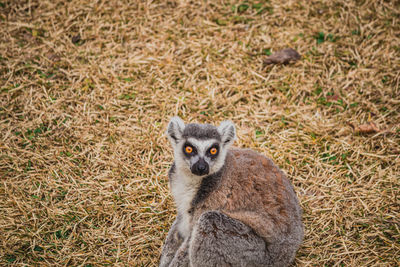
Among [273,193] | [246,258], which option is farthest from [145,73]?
[246,258]

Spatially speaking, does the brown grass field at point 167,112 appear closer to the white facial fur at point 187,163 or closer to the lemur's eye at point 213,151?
the white facial fur at point 187,163

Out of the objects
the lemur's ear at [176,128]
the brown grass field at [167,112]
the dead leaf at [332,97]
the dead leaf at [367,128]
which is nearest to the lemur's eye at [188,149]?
the lemur's ear at [176,128]

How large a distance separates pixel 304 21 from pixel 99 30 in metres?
4.39

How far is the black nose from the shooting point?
11.1ft

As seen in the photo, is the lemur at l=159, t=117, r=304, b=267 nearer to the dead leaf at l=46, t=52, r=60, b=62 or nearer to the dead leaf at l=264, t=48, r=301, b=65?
the dead leaf at l=264, t=48, r=301, b=65

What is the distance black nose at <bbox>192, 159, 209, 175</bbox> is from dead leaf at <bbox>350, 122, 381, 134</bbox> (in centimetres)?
317

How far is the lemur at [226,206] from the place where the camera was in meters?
3.26

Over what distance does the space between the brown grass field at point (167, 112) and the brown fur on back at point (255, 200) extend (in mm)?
883

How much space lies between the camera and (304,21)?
6.69 m

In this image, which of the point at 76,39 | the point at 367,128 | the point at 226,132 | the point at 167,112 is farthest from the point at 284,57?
the point at 76,39

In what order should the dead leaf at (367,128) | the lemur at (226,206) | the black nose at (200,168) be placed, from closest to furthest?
the lemur at (226,206) → the black nose at (200,168) → the dead leaf at (367,128)

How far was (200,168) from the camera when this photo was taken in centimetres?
339

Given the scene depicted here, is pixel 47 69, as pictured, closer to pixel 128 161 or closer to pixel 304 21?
pixel 128 161

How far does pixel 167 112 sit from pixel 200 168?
2.54 meters
